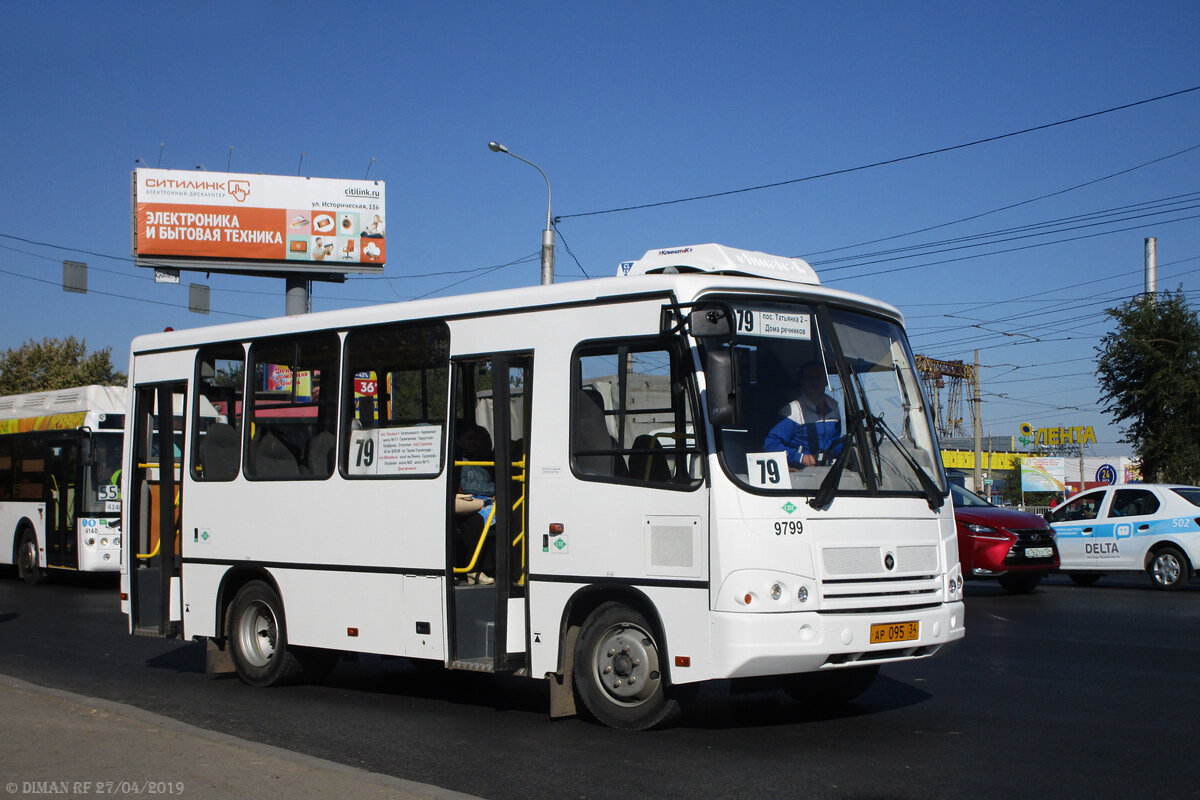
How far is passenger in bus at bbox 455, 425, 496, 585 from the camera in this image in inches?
372

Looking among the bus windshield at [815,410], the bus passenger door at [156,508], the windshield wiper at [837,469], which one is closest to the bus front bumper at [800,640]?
the windshield wiper at [837,469]

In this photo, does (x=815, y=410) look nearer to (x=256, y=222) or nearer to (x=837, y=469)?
(x=837, y=469)

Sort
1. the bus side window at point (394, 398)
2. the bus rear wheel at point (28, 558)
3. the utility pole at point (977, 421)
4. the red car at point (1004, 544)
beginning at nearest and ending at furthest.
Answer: the bus side window at point (394, 398) → the red car at point (1004, 544) → the bus rear wheel at point (28, 558) → the utility pole at point (977, 421)

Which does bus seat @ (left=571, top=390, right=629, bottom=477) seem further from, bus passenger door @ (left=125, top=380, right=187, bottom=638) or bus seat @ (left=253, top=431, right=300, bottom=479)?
bus passenger door @ (left=125, top=380, right=187, bottom=638)

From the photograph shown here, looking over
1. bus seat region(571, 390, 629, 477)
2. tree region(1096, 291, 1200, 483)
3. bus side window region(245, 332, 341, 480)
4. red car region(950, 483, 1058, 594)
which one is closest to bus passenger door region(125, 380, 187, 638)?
bus side window region(245, 332, 341, 480)

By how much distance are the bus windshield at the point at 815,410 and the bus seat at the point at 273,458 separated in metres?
4.46

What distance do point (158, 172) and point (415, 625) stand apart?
124 ft

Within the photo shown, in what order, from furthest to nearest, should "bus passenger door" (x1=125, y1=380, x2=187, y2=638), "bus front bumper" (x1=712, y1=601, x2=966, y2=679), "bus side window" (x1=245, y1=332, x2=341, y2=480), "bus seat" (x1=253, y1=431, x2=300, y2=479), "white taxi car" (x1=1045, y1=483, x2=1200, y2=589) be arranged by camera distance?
"white taxi car" (x1=1045, y1=483, x2=1200, y2=589) < "bus passenger door" (x1=125, y1=380, x2=187, y2=638) < "bus seat" (x1=253, y1=431, x2=300, y2=479) < "bus side window" (x1=245, y1=332, x2=341, y2=480) < "bus front bumper" (x1=712, y1=601, x2=966, y2=679)

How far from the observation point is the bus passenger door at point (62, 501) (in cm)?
2308

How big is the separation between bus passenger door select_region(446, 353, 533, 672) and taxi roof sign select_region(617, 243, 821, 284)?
1.16 m

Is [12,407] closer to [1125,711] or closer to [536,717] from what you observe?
[536,717]

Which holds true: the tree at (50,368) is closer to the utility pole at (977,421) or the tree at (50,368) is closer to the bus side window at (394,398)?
the utility pole at (977,421)

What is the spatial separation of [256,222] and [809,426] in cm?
3950

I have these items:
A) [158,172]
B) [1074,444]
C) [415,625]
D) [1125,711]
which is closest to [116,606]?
[415,625]
